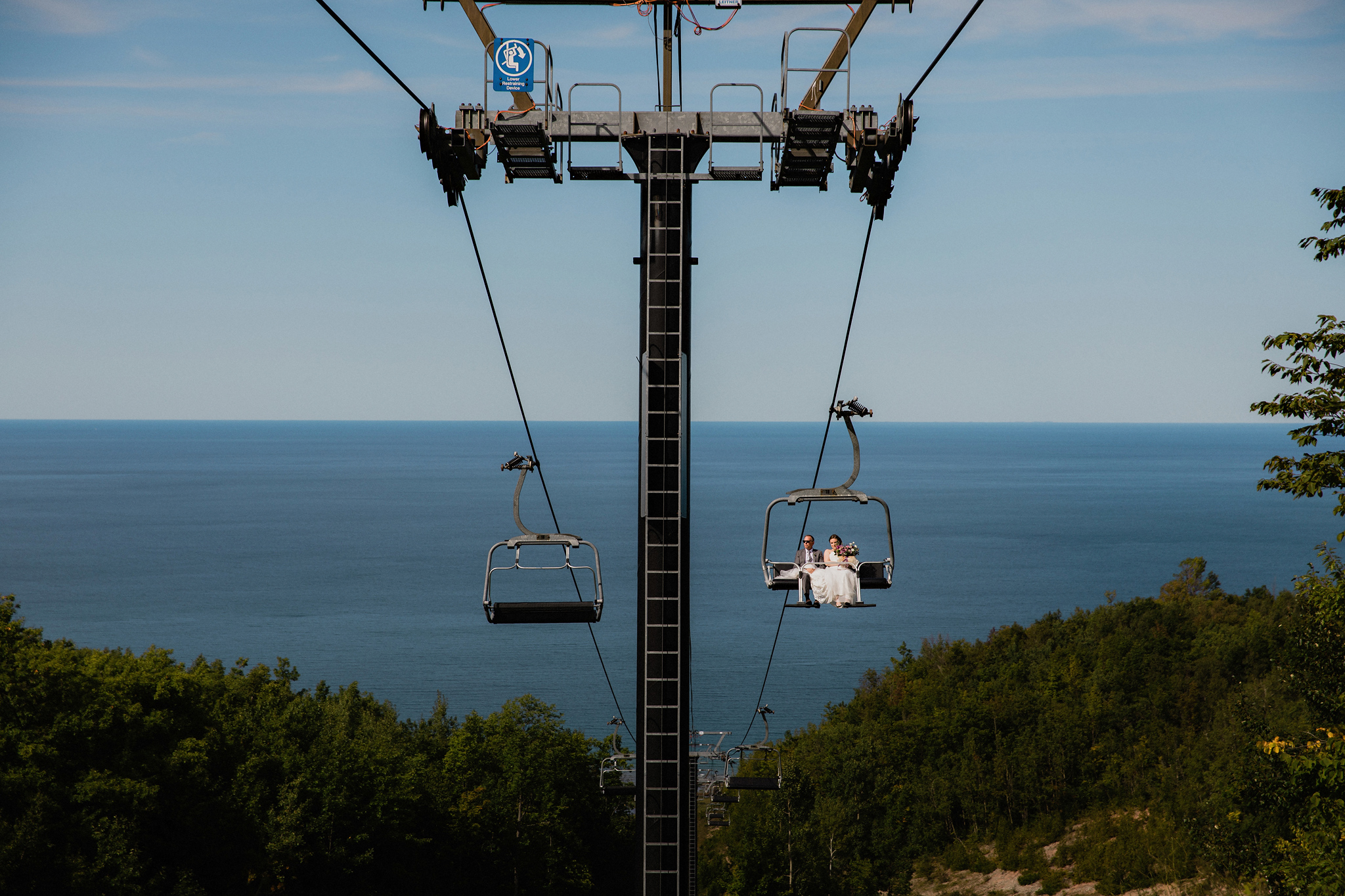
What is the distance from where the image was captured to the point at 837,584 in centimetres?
1267

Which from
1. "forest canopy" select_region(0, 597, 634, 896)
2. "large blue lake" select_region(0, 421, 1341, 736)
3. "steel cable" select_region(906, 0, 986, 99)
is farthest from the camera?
"large blue lake" select_region(0, 421, 1341, 736)

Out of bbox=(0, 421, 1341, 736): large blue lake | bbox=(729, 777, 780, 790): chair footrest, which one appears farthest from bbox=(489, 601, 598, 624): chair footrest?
bbox=(0, 421, 1341, 736): large blue lake

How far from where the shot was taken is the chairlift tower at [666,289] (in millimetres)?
10398

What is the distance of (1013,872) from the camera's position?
51.7 m

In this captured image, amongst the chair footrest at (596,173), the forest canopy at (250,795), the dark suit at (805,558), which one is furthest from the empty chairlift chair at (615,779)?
the forest canopy at (250,795)

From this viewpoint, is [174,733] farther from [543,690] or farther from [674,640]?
[543,690]

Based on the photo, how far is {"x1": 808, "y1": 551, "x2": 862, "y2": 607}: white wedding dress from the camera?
1260 cm

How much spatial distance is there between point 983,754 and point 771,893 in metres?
21.6

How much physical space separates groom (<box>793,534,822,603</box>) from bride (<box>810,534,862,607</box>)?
107 millimetres

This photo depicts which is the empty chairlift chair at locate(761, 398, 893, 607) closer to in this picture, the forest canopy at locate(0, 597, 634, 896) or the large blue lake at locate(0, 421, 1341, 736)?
the forest canopy at locate(0, 597, 634, 896)

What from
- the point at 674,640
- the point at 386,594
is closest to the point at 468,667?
the point at 386,594

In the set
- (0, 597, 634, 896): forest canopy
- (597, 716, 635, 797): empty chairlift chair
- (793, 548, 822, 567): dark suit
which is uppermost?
(793, 548, 822, 567): dark suit

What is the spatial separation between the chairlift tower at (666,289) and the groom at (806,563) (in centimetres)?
241

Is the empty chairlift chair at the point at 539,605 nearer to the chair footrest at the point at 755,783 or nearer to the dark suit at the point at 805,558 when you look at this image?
the dark suit at the point at 805,558
